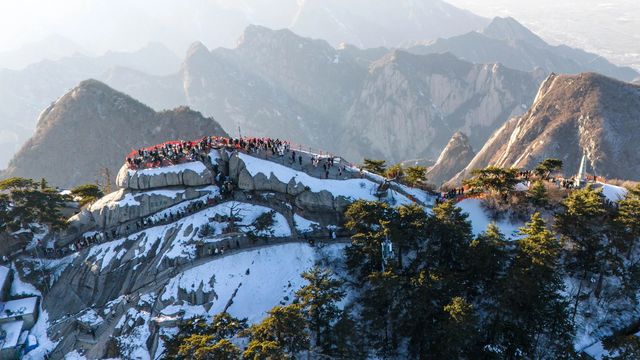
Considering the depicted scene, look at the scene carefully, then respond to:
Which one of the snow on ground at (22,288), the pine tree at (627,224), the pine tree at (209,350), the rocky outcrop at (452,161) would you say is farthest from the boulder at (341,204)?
the rocky outcrop at (452,161)

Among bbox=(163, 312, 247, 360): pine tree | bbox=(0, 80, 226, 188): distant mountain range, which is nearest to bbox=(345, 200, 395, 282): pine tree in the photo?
bbox=(163, 312, 247, 360): pine tree

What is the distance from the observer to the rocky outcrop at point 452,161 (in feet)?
517

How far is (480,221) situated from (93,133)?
132478 millimetres

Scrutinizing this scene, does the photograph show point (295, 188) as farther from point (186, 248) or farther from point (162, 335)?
point (162, 335)

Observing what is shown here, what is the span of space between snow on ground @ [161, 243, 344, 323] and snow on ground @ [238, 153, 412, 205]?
291 inches

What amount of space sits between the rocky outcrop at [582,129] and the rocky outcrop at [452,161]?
2216cm

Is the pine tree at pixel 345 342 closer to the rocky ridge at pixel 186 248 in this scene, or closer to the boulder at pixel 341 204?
the rocky ridge at pixel 186 248

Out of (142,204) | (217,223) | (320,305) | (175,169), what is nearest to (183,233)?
(217,223)

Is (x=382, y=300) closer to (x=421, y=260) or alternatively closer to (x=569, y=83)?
(x=421, y=260)

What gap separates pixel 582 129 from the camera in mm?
116688

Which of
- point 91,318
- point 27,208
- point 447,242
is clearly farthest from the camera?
point 27,208

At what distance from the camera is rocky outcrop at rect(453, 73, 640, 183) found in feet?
355

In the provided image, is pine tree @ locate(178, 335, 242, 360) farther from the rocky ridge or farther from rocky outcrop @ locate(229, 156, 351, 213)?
rocky outcrop @ locate(229, 156, 351, 213)

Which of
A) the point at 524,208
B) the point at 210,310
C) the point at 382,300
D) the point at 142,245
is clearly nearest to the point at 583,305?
the point at 524,208
